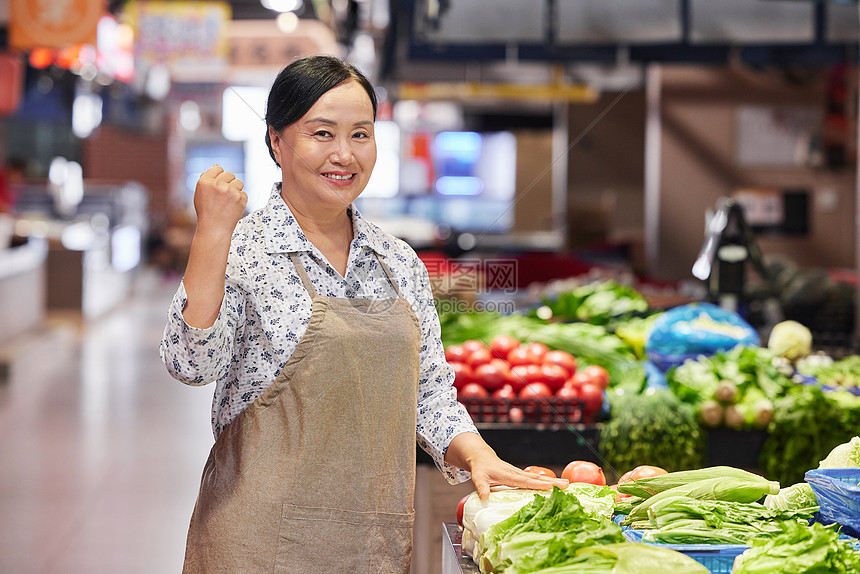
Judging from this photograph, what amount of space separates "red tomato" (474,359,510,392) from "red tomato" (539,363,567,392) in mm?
124

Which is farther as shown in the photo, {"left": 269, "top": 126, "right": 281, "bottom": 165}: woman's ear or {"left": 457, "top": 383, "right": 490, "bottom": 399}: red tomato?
{"left": 457, "top": 383, "right": 490, "bottom": 399}: red tomato

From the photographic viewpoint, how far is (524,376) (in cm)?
321

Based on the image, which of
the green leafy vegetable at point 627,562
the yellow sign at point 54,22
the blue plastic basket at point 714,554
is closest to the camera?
the green leafy vegetable at point 627,562

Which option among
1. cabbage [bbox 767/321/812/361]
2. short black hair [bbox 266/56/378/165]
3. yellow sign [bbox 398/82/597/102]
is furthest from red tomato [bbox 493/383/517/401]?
yellow sign [bbox 398/82/597/102]

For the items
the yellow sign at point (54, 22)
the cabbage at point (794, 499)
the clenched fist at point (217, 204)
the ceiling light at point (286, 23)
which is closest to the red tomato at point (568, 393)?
the cabbage at point (794, 499)

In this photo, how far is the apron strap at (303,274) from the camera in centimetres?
183

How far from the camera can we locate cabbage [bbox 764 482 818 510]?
180cm

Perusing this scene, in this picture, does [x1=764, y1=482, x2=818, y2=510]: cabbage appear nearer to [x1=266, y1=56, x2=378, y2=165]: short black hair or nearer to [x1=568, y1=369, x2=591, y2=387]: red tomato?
[x1=266, y1=56, x2=378, y2=165]: short black hair

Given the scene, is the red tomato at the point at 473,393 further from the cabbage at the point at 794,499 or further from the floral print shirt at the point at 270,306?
the cabbage at the point at 794,499

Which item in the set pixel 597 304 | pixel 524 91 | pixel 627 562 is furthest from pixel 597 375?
pixel 524 91

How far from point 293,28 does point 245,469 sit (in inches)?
452

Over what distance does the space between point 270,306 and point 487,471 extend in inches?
20.9

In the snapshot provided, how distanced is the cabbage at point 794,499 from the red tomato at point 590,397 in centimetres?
123

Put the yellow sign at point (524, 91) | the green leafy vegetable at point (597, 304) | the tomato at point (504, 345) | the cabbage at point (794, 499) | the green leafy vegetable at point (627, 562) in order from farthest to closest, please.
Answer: the yellow sign at point (524, 91), the green leafy vegetable at point (597, 304), the tomato at point (504, 345), the cabbage at point (794, 499), the green leafy vegetable at point (627, 562)
